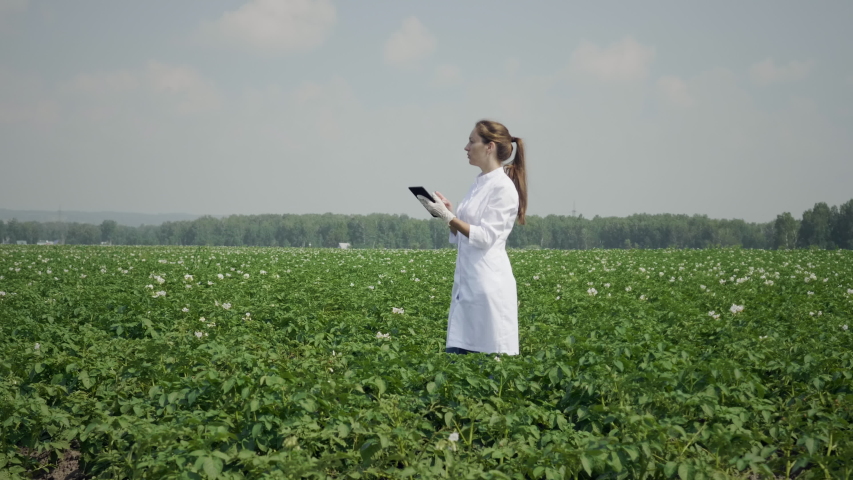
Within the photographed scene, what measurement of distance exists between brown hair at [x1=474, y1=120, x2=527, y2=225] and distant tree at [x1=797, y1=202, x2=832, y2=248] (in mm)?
95503

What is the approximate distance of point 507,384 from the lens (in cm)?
486

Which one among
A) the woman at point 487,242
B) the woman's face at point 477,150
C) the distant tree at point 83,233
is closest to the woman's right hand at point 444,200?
the woman at point 487,242

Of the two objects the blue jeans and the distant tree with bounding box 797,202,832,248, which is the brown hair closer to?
the blue jeans

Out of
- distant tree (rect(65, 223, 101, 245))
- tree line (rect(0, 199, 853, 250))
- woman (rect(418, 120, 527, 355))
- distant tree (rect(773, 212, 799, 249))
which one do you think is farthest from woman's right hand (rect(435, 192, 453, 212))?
distant tree (rect(65, 223, 101, 245))

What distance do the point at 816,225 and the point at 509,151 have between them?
98126mm

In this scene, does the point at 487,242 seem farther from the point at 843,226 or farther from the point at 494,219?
the point at 843,226

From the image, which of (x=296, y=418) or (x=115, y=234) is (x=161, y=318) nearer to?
(x=296, y=418)

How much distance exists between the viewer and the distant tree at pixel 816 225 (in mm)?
85812

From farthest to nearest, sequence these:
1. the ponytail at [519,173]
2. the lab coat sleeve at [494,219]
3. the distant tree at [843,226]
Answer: the distant tree at [843,226] < the ponytail at [519,173] < the lab coat sleeve at [494,219]

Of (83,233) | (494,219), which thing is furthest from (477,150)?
(83,233)

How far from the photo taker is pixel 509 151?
5145 millimetres

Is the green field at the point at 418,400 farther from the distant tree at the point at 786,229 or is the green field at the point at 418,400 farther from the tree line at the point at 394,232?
the distant tree at the point at 786,229

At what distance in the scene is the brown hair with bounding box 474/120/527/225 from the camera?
16.6 feet

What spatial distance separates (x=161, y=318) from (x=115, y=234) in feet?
380
